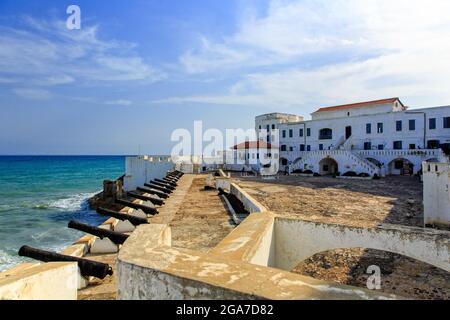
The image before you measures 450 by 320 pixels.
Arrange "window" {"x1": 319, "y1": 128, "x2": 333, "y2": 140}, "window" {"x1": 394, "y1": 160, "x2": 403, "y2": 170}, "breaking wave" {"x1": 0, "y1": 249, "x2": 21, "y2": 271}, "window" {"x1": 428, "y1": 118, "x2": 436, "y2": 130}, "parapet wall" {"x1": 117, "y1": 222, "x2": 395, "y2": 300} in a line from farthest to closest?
"window" {"x1": 319, "y1": 128, "x2": 333, "y2": 140} < "window" {"x1": 394, "y1": 160, "x2": 403, "y2": 170} < "window" {"x1": 428, "y1": 118, "x2": 436, "y2": 130} < "breaking wave" {"x1": 0, "y1": 249, "x2": 21, "y2": 271} < "parapet wall" {"x1": 117, "y1": 222, "x2": 395, "y2": 300}

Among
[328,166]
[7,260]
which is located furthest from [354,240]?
[328,166]

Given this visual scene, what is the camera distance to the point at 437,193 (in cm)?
1127

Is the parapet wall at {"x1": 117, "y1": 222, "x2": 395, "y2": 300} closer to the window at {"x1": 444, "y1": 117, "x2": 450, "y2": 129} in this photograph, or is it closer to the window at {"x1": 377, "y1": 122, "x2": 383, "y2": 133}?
the window at {"x1": 444, "y1": 117, "x2": 450, "y2": 129}

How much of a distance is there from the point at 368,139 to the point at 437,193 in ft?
88.5

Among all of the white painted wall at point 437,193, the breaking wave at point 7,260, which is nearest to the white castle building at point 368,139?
the white painted wall at point 437,193

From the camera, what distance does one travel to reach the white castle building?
3155 centimetres

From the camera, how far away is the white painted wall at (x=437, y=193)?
11.0m

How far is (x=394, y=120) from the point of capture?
1346 inches

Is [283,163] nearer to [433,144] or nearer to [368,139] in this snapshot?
[368,139]

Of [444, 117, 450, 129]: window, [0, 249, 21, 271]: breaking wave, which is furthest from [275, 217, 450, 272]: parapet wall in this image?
[444, 117, 450, 129]: window

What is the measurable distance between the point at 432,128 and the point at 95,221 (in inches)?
1306

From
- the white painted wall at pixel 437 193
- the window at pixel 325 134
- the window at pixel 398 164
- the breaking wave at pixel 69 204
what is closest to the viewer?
the white painted wall at pixel 437 193

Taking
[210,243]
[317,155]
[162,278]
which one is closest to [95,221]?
[210,243]

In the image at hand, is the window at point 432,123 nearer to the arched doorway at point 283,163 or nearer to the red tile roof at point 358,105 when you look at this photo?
the red tile roof at point 358,105
